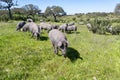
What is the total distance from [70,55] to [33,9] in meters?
73.6

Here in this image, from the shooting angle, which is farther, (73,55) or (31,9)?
(31,9)

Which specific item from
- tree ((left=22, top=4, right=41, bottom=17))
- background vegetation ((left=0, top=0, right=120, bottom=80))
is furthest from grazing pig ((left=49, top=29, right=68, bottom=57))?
tree ((left=22, top=4, right=41, bottom=17))

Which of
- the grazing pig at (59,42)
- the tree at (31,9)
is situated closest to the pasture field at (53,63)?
the grazing pig at (59,42)

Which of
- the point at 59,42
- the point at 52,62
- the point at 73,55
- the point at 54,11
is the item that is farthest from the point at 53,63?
the point at 54,11

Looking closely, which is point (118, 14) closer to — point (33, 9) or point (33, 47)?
point (33, 9)

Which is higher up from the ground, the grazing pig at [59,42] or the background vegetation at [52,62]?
the grazing pig at [59,42]

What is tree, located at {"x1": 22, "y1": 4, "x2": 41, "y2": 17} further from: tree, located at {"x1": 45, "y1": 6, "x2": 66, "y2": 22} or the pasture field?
the pasture field

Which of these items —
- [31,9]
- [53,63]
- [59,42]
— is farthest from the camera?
[31,9]

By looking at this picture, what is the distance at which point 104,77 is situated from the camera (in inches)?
615

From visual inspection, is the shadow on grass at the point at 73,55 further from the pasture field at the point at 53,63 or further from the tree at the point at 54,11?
the tree at the point at 54,11

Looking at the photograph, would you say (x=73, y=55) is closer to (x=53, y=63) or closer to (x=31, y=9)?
(x=53, y=63)

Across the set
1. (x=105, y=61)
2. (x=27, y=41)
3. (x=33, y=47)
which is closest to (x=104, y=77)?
(x=105, y=61)

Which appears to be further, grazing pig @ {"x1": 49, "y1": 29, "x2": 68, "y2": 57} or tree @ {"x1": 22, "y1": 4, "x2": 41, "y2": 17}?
tree @ {"x1": 22, "y1": 4, "x2": 41, "y2": 17}

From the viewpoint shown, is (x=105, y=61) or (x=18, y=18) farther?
(x=18, y=18)
